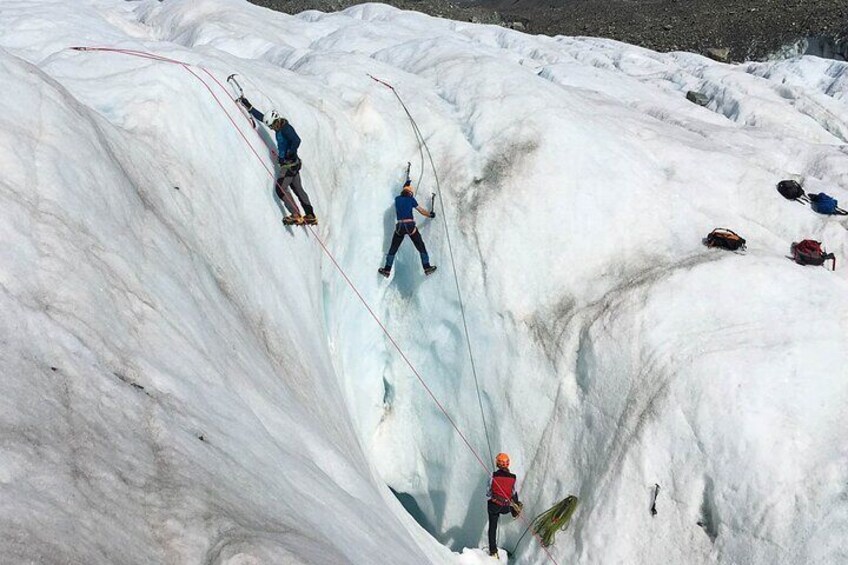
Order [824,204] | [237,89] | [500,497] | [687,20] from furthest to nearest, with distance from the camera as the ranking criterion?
1. [687,20]
2. [824,204]
3. [237,89]
4. [500,497]

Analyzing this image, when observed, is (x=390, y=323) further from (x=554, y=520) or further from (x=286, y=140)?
(x=554, y=520)

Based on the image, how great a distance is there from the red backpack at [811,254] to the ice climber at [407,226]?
21.5ft

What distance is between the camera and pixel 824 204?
37.3ft

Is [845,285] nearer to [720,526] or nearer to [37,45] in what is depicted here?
[720,526]

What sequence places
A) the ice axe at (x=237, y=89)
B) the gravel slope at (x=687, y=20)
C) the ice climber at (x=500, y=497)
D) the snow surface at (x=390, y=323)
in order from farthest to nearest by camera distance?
the gravel slope at (x=687, y=20) → the ice axe at (x=237, y=89) → the ice climber at (x=500, y=497) → the snow surface at (x=390, y=323)

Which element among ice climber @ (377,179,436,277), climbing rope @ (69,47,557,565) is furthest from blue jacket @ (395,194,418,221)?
climbing rope @ (69,47,557,565)

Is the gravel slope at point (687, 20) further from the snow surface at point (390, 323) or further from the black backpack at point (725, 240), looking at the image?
the black backpack at point (725, 240)

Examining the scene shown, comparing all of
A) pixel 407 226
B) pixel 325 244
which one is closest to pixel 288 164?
pixel 325 244

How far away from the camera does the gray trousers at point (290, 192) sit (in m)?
10.6

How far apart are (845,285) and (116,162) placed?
11211mm

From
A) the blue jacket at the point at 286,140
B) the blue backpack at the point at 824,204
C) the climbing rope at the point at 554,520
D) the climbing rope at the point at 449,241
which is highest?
the blue jacket at the point at 286,140

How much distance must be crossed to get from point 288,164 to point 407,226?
2655 millimetres

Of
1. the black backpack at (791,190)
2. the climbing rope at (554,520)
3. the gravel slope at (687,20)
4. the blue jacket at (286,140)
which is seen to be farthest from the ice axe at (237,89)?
the gravel slope at (687,20)

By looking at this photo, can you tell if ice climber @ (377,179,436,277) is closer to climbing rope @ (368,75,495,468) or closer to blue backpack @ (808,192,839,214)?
climbing rope @ (368,75,495,468)
